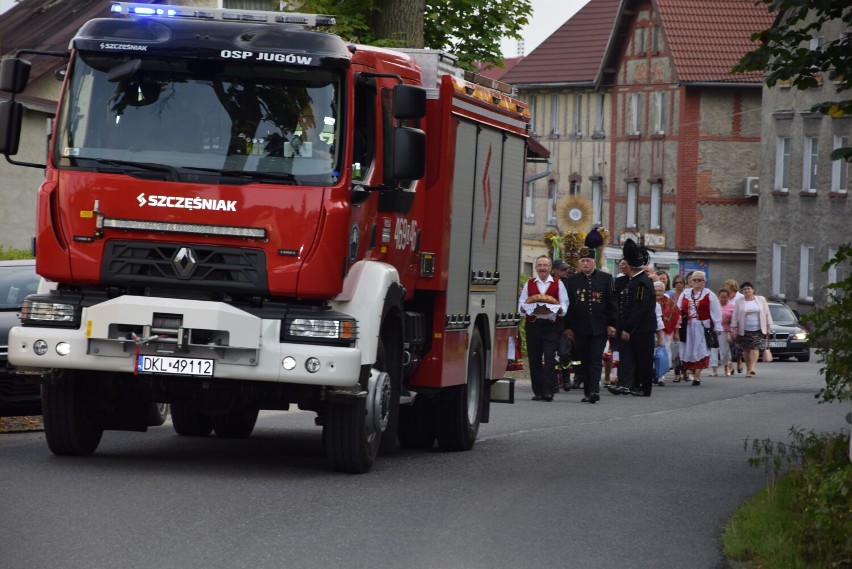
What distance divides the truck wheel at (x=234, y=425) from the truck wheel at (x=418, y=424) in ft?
4.27

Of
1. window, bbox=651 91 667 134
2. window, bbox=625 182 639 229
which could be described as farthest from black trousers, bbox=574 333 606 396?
window, bbox=625 182 639 229

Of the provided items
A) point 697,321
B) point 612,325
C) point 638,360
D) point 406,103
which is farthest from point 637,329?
point 406,103

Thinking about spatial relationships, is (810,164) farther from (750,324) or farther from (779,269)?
(750,324)

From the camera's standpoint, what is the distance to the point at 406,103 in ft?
40.2

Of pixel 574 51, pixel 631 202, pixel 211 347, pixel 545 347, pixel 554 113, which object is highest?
pixel 574 51

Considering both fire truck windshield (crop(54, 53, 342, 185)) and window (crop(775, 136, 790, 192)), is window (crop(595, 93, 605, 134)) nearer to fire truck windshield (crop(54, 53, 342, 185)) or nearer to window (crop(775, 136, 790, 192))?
window (crop(775, 136, 790, 192))

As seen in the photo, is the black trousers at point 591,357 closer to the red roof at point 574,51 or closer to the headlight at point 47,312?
the headlight at point 47,312

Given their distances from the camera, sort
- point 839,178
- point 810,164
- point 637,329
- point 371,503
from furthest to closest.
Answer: point 810,164 < point 839,178 < point 637,329 < point 371,503

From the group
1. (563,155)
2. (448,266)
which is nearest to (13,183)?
(448,266)

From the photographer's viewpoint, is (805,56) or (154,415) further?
(154,415)

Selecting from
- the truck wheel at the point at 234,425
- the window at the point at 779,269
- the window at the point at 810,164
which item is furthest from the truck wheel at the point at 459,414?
the window at the point at 779,269

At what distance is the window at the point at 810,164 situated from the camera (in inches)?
2362

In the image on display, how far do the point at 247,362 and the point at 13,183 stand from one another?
28390 millimetres

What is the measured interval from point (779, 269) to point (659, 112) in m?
11.7
